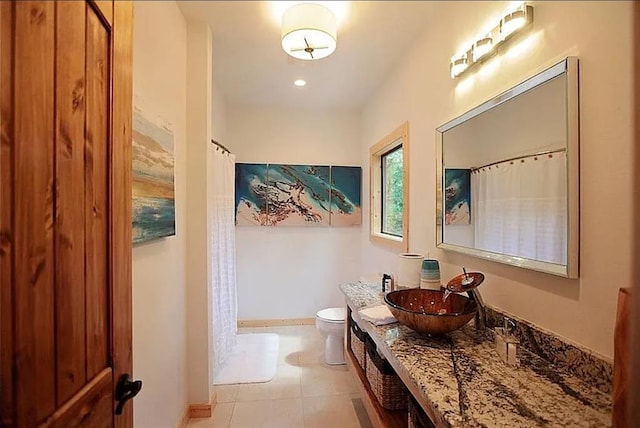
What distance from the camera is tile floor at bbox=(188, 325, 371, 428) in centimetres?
211

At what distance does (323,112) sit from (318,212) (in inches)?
47.2

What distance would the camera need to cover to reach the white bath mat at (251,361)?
8.68 feet

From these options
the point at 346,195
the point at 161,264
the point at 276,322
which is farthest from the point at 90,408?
the point at 346,195

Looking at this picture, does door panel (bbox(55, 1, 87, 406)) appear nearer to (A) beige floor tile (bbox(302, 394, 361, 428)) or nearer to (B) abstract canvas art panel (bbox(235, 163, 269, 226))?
(A) beige floor tile (bbox(302, 394, 361, 428))

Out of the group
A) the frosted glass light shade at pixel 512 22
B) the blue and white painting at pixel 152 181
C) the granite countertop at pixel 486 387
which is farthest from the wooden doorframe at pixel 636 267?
the blue and white painting at pixel 152 181

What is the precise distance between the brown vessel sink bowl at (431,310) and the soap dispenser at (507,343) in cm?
12

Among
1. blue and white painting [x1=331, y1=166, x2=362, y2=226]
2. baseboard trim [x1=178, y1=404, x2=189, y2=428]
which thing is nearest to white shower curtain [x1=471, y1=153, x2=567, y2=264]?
baseboard trim [x1=178, y1=404, x2=189, y2=428]

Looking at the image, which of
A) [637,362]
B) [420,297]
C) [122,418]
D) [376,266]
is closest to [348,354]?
[420,297]

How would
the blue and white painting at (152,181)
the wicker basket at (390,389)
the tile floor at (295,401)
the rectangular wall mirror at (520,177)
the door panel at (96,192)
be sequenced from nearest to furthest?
1. the door panel at (96,192)
2. the rectangular wall mirror at (520,177)
3. the blue and white painting at (152,181)
4. the wicker basket at (390,389)
5. the tile floor at (295,401)

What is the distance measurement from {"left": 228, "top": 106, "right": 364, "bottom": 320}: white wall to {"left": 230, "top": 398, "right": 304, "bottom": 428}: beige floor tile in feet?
5.29

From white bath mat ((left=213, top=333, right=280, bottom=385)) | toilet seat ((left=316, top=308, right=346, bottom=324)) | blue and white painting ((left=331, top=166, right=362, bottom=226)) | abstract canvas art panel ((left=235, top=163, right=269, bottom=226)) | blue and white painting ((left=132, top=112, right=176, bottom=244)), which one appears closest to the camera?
blue and white painting ((left=132, top=112, right=176, bottom=244))

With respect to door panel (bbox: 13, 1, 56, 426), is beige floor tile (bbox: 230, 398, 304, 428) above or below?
below

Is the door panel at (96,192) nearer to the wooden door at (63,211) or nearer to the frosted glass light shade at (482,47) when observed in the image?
the wooden door at (63,211)

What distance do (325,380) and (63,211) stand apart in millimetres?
2413
